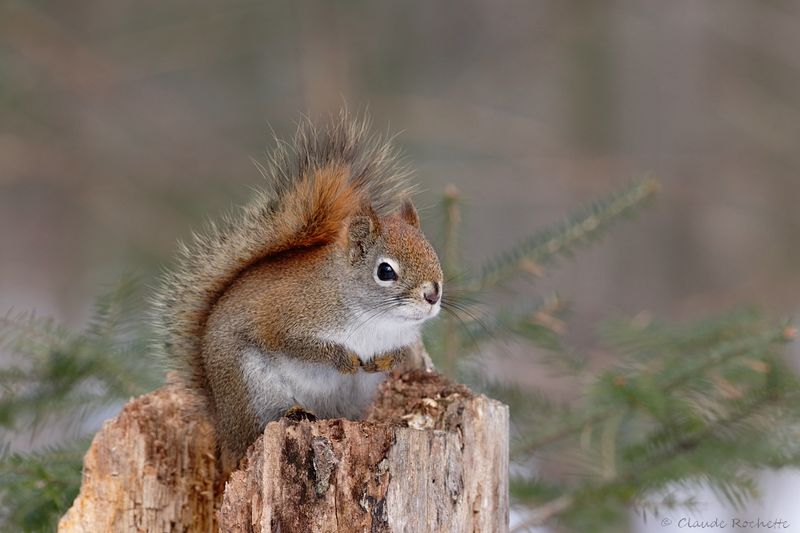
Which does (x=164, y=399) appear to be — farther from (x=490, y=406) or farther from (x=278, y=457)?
(x=490, y=406)

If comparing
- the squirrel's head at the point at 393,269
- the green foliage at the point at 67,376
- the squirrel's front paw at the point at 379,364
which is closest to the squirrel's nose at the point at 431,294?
the squirrel's head at the point at 393,269

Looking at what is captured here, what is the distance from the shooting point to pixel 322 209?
1.68 metres

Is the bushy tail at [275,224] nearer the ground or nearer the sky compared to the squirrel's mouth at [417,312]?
nearer the sky

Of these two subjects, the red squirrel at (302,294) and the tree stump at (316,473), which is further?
the red squirrel at (302,294)

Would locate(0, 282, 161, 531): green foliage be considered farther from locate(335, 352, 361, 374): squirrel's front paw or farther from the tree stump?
locate(335, 352, 361, 374): squirrel's front paw

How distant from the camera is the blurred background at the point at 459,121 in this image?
4.98 m

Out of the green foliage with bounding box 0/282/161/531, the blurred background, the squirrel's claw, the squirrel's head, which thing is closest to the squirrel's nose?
the squirrel's head

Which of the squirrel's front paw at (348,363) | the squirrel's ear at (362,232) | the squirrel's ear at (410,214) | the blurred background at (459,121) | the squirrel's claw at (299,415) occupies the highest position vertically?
the blurred background at (459,121)

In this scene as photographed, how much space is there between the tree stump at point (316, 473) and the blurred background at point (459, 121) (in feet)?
9.93

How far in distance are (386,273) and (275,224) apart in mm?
213

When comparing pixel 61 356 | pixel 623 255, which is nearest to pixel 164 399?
pixel 61 356

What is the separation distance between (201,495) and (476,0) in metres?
5.29

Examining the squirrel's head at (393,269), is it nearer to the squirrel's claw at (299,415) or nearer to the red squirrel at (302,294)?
the red squirrel at (302,294)

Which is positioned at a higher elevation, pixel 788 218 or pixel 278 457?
pixel 788 218
